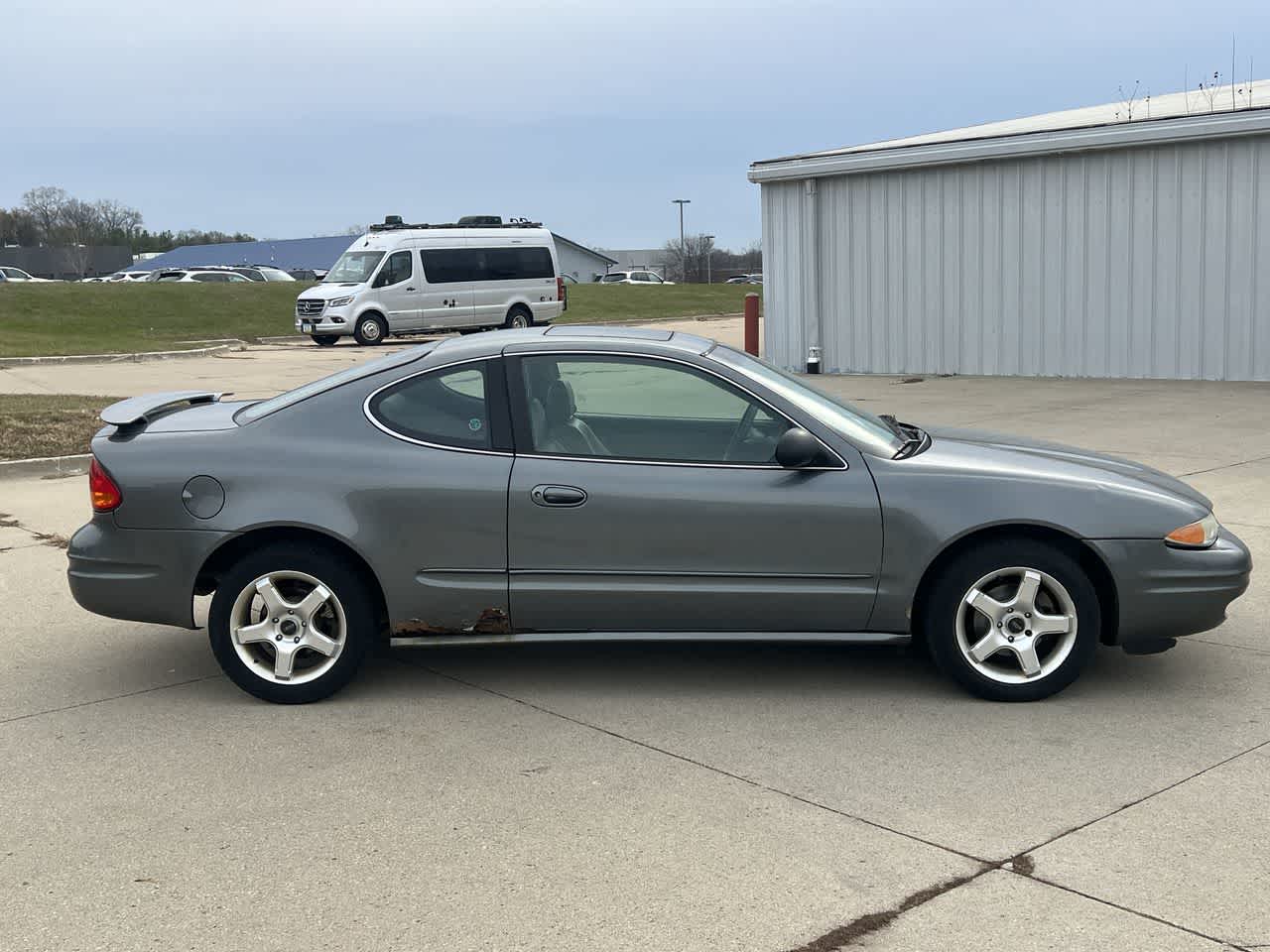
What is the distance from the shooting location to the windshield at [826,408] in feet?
18.1

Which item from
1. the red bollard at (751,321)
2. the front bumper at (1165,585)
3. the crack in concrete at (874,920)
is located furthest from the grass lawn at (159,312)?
the crack in concrete at (874,920)

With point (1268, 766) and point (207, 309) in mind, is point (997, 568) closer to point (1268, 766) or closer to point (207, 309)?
point (1268, 766)

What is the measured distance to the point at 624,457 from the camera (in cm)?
548

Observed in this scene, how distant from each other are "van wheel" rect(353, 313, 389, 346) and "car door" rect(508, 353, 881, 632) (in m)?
26.6

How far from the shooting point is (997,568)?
529cm

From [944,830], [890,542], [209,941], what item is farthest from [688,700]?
[209,941]

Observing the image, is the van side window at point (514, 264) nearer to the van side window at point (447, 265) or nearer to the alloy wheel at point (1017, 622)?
the van side window at point (447, 265)

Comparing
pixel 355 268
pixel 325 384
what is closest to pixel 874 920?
pixel 325 384

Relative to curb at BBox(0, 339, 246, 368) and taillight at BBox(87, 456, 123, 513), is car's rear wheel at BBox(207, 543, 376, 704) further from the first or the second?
curb at BBox(0, 339, 246, 368)

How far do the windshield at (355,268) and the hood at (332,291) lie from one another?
13 cm

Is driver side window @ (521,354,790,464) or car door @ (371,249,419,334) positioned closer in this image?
driver side window @ (521,354,790,464)

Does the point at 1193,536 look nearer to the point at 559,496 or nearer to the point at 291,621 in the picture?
the point at 559,496

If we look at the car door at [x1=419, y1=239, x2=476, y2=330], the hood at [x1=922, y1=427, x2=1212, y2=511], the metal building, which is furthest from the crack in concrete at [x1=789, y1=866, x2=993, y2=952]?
the car door at [x1=419, y1=239, x2=476, y2=330]

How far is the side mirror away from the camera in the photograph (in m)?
5.29
